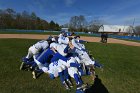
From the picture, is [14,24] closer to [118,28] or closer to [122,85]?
[118,28]

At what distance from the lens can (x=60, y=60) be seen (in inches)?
364

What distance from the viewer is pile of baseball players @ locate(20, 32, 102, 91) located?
350 inches

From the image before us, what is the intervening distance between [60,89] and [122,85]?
3.03 metres

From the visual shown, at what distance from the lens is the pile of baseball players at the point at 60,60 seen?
29.2ft

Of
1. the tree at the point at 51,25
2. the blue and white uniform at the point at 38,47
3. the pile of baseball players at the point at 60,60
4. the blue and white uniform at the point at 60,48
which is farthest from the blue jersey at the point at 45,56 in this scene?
the tree at the point at 51,25

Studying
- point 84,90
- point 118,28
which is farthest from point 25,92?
point 118,28

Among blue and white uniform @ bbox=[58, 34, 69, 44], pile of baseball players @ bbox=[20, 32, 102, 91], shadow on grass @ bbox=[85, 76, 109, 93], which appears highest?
blue and white uniform @ bbox=[58, 34, 69, 44]

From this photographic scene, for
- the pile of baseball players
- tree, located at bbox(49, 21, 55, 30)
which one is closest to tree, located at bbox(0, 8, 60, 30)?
tree, located at bbox(49, 21, 55, 30)

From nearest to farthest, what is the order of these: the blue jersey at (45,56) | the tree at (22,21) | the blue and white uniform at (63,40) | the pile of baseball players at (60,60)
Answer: the pile of baseball players at (60,60), the blue jersey at (45,56), the blue and white uniform at (63,40), the tree at (22,21)

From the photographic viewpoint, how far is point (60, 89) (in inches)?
338

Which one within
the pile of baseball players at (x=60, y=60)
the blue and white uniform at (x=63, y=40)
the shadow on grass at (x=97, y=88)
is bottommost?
the shadow on grass at (x=97, y=88)

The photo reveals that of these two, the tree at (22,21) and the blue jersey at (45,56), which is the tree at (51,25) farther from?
the blue jersey at (45,56)

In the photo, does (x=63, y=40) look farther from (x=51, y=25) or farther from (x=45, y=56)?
(x=51, y=25)

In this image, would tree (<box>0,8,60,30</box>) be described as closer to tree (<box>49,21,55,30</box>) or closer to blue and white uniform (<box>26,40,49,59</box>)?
tree (<box>49,21,55,30</box>)
